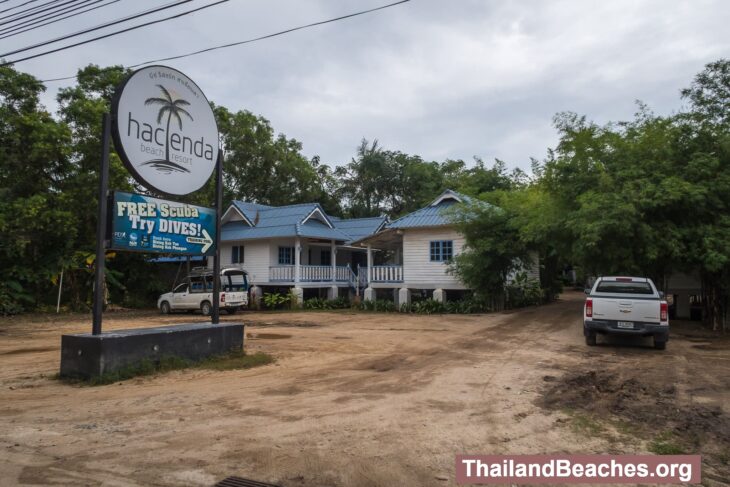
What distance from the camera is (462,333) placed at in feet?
51.8

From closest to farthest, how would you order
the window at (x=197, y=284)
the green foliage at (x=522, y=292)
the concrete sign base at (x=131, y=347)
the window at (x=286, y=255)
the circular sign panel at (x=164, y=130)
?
the concrete sign base at (x=131, y=347) < the circular sign panel at (x=164, y=130) < the green foliage at (x=522, y=292) < the window at (x=197, y=284) < the window at (x=286, y=255)

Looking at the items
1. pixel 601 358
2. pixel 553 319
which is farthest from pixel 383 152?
pixel 601 358

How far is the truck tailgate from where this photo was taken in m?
11.8

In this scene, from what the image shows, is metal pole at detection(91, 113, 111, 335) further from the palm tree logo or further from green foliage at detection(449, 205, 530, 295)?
green foliage at detection(449, 205, 530, 295)

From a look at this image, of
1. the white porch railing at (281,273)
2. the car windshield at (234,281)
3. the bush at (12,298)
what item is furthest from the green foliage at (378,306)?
the bush at (12,298)

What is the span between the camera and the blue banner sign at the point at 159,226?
9.15m

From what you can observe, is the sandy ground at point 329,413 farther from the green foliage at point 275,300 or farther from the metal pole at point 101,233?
the green foliage at point 275,300

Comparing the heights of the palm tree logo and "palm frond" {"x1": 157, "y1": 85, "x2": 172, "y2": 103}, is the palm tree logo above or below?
below

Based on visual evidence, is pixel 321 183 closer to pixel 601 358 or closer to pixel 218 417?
pixel 601 358

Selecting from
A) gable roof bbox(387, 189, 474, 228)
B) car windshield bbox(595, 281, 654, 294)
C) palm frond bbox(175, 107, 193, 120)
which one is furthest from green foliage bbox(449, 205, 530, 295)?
palm frond bbox(175, 107, 193, 120)

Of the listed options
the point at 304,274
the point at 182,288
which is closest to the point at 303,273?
the point at 304,274

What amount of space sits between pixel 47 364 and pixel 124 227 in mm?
3748
